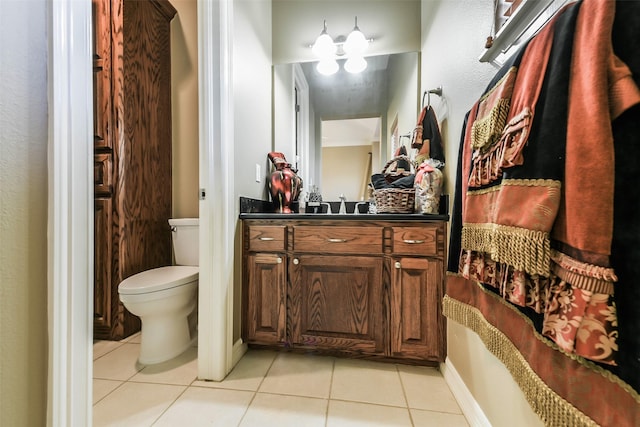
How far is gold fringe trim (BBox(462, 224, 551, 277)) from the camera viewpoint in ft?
1.59

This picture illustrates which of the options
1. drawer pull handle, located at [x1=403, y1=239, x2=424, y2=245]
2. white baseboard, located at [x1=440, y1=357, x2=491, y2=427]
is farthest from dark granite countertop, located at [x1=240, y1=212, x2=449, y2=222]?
white baseboard, located at [x1=440, y1=357, x2=491, y2=427]

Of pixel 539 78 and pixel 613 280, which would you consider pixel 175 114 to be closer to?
pixel 539 78

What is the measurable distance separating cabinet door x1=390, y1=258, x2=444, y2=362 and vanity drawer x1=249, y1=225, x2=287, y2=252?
654mm

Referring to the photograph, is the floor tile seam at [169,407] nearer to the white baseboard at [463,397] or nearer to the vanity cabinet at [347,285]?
the vanity cabinet at [347,285]

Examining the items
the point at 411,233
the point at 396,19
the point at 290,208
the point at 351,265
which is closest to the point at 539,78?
the point at 411,233

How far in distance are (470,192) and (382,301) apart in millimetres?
791

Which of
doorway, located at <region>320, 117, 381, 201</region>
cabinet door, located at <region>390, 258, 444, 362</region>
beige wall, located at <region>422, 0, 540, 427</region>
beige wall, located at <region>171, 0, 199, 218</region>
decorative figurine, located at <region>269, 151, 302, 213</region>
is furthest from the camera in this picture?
doorway, located at <region>320, 117, 381, 201</region>

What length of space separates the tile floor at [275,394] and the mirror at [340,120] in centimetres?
122

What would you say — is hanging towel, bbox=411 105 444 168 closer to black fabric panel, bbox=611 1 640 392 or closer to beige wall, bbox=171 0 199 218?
black fabric panel, bbox=611 1 640 392

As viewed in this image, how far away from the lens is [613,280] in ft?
1.26

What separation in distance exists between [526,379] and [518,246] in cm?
32

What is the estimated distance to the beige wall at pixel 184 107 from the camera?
1.89 m

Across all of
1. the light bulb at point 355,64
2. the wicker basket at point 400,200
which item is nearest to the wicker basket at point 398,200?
the wicker basket at point 400,200

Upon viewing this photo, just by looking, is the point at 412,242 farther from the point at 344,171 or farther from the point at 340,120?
the point at 340,120
